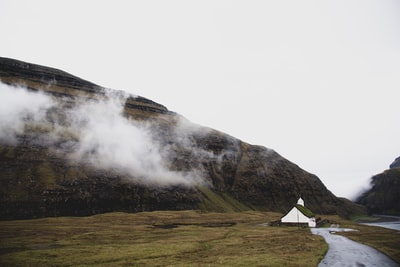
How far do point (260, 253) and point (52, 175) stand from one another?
128245mm

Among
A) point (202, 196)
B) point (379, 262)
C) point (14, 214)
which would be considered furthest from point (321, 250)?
point (202, 196)

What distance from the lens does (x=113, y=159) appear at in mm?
182625

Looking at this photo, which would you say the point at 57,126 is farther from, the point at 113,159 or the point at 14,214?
the point at 14,214

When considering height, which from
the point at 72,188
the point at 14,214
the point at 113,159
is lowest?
the point at 14,214

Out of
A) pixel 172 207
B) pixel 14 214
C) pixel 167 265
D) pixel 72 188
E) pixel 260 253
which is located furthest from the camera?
A: pixel 172 207

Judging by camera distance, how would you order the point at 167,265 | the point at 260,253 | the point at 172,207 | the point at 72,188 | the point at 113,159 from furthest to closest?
the point at 113,159, the point at 172,207, the point at 72,188, the point at 260,253, the point at 167,265

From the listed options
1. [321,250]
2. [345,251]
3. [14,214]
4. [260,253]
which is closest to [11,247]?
[260,253]

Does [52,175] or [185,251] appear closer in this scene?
[185,251]

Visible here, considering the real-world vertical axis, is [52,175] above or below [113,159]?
below

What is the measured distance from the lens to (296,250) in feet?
148

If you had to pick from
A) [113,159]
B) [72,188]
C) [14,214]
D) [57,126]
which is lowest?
[14,214]

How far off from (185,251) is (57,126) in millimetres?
155794

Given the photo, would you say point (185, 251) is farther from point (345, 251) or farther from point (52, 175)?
point (52, 175)

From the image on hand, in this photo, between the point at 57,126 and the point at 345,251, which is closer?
the point at 345,251
